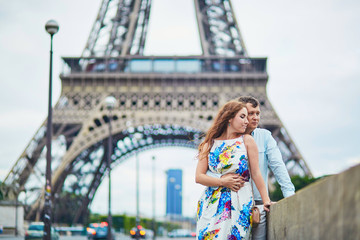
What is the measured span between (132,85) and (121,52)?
2715mm

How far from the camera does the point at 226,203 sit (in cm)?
453

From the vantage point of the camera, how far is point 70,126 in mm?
34875

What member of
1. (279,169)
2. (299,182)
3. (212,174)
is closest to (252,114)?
(279,169)

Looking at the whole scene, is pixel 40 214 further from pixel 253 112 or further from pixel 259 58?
pixel 253 112

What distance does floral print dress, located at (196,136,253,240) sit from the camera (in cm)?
448

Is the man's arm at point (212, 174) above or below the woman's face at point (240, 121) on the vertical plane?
below

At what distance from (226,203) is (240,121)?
672 mm

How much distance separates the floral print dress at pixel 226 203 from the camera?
4.48m

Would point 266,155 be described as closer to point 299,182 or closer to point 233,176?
point 233,176

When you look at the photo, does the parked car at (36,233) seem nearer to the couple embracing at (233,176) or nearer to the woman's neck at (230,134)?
the couple embracing at (233,176)

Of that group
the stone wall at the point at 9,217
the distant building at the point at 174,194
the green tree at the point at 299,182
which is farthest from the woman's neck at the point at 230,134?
the distant building at the point at 174,194

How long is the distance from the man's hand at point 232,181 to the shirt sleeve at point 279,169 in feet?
1.38

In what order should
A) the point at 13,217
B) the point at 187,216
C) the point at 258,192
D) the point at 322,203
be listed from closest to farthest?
the point at 322,203
the point at 258,192
the point at 13,217
the point at 187,216

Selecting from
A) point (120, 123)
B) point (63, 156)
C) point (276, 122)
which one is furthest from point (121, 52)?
point (276, 122)
